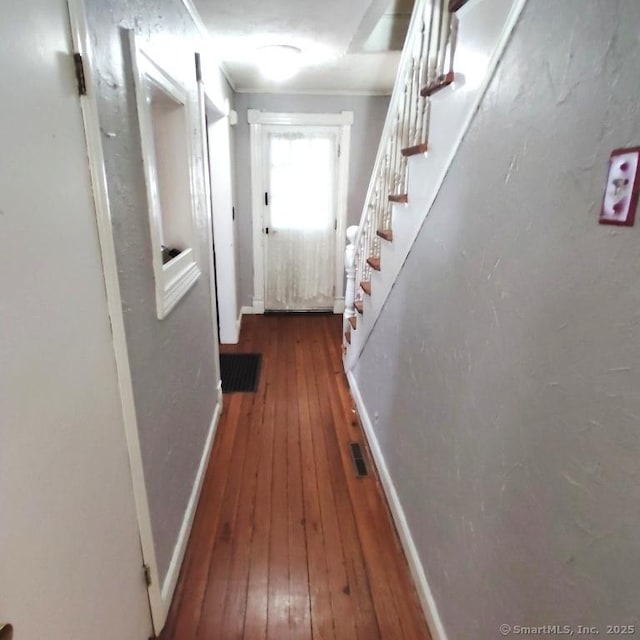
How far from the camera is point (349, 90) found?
382 centimetres

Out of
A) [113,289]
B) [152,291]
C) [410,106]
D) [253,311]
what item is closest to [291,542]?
[152,291]

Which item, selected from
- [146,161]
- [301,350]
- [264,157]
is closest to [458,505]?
[146,161]

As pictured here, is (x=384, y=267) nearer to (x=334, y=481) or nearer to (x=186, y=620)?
(x=334, y=481)

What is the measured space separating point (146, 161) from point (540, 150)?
107 cm

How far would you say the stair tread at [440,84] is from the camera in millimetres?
1218

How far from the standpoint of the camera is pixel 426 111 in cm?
153

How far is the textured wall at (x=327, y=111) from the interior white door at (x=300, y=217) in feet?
0.58

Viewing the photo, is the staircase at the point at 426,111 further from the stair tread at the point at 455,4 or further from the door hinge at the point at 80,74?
the door hinge at the point at 80,74

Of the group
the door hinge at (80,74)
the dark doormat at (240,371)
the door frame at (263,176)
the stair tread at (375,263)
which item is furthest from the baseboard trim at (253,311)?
the door hinge at (80,74)

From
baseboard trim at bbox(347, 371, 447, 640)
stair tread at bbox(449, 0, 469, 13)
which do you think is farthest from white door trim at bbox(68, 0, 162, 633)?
stair tread at bbox(449, 0, 469, 13)

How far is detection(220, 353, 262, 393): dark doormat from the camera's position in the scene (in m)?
2.99

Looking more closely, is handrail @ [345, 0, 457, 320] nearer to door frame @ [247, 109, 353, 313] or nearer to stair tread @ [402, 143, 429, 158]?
stair tread @ [402, 143, 429, 158]

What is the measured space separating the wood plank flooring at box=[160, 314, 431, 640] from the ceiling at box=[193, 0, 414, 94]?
7.37ft

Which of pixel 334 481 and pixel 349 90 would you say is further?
pixel 349 90
